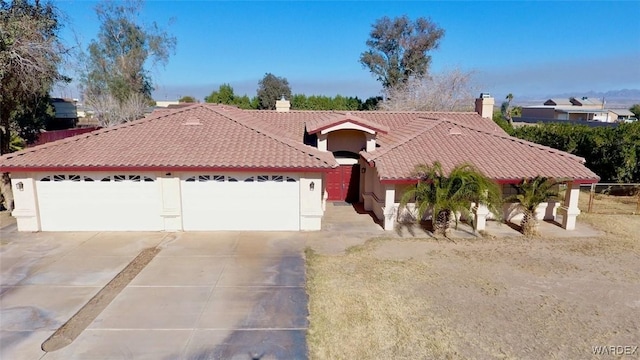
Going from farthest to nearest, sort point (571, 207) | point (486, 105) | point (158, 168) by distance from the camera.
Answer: point (486, 105) → point (571, 207) → point (158, 168)

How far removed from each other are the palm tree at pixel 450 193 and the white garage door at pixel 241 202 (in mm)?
3945

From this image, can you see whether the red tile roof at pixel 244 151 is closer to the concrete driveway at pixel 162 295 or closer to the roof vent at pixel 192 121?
the roof vent at pixel 192 121

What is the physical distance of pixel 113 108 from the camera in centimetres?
4059

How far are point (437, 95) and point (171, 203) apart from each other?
35331mm

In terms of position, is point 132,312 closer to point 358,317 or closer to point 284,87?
point 358,317

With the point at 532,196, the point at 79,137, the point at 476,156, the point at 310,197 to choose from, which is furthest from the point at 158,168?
the point at 532,196

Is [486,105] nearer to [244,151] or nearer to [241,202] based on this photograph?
[244,151]

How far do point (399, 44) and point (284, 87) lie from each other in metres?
17.8

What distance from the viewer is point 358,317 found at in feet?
28.9

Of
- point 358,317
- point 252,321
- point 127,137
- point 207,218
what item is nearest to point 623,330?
point 358,317

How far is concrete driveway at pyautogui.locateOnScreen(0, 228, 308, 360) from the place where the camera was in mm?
7719

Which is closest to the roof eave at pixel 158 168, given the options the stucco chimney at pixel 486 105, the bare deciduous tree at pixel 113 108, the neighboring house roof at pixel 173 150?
the neighboring house roof at pixel 173 150

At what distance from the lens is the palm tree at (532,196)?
14219 mm

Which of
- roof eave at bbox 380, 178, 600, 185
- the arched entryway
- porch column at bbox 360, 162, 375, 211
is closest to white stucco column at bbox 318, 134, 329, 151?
the arched entryway
